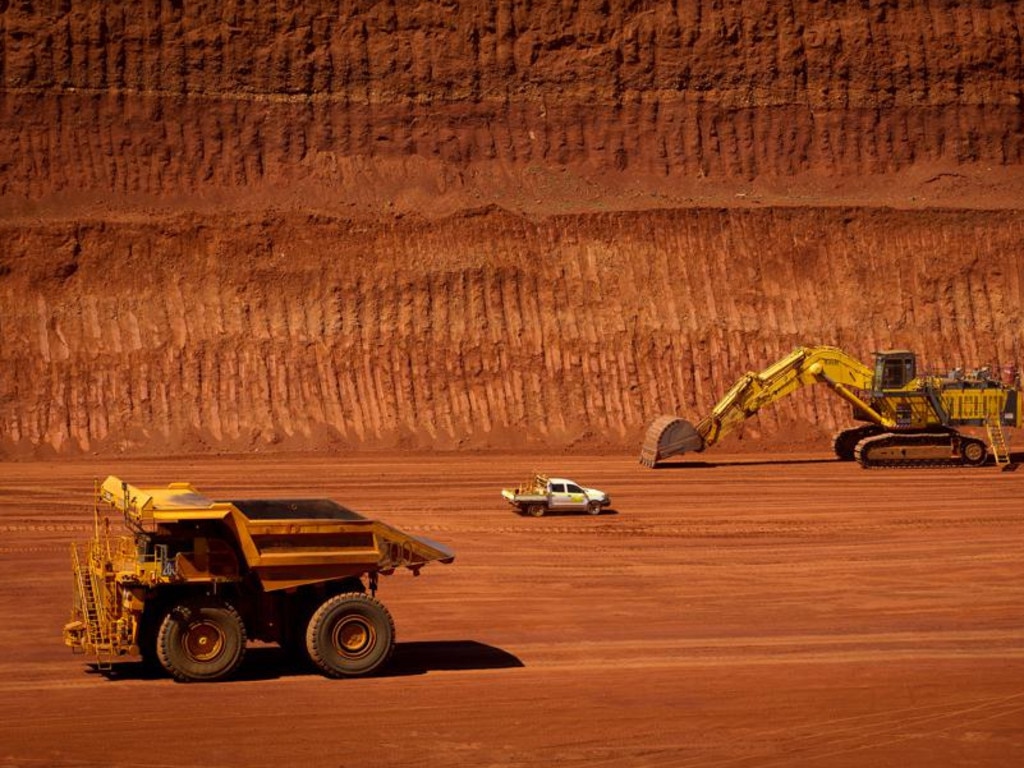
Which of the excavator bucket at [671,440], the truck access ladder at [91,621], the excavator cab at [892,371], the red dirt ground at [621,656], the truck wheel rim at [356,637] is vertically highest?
the excavator cab at [892,371]

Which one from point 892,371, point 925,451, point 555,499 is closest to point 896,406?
point 892,371

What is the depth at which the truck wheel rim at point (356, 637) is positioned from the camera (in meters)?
16.5

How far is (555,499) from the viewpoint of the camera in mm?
30797

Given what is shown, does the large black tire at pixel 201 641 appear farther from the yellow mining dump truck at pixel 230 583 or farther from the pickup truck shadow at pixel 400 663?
the pickup truck shadow at pixel 400 663

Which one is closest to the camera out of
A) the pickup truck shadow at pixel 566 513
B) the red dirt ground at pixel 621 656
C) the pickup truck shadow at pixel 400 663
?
the red dirt ground at pixel 621 656

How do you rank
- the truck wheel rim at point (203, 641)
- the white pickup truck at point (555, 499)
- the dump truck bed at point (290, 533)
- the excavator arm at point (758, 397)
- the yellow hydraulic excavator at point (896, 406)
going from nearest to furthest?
the dump truck bed at point (290, 533), the truck wheel rim at point (203, 641), the white pickup truck at point (555, 499), the excavator arm at point (758, 397), the yellow hydraulic excavator at point (896, 406)

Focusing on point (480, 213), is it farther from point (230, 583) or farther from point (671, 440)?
point (230, 583)

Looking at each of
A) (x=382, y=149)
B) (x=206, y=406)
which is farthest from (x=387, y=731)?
(x=382, y=149)

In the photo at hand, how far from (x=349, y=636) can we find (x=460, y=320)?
32.9 m

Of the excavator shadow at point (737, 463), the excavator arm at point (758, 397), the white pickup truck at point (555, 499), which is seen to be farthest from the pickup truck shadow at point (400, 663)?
the excavator shadow at point (737, 463)

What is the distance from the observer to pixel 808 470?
39.4m

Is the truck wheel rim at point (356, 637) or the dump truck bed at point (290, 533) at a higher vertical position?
the dump truck bed at point (290, 533)

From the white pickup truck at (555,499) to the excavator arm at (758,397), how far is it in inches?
326

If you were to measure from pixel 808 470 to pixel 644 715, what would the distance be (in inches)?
976
